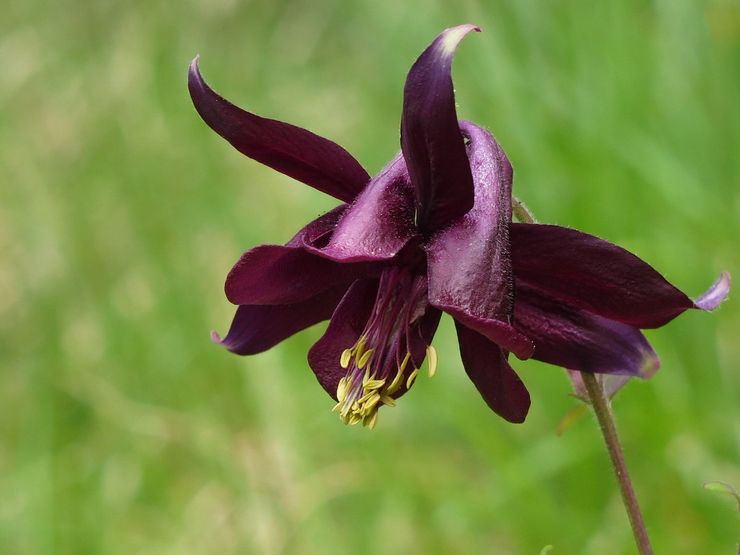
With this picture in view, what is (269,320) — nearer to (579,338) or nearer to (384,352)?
(384,352)

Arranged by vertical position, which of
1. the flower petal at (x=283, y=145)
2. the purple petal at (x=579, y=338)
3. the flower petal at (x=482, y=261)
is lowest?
the purple petal at (x=579, y=338)

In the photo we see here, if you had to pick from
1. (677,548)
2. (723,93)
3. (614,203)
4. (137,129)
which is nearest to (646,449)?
(677,548)

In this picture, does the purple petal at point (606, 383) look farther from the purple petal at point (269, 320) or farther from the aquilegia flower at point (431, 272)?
the purple petal at point (269, 320)

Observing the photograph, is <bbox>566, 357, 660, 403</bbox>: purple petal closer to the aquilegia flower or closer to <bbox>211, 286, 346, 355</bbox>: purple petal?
the aquilegia flower

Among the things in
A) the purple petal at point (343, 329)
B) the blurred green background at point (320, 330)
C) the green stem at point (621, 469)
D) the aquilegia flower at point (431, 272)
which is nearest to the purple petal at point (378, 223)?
the aquilegia flower at point (431, 272)

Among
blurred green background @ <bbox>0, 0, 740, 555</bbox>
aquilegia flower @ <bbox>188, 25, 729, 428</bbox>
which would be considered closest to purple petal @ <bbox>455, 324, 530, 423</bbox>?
aquilegia flower @ <bbox>188, 25, 729, 428</bbox>

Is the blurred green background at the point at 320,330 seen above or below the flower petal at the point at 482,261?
below
